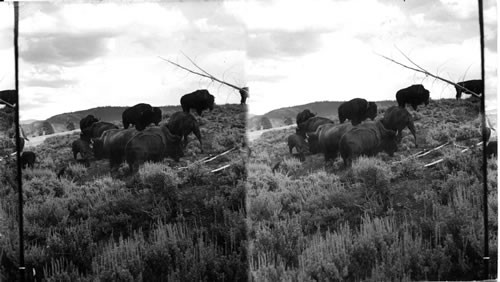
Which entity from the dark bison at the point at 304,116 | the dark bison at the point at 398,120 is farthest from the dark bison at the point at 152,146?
the dark bison at the point at 398,120

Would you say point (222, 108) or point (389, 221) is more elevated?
point (222, 108)

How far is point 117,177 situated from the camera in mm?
6605

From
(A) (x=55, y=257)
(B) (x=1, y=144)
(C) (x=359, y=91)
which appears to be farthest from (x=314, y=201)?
(B) (x=1, y=144)

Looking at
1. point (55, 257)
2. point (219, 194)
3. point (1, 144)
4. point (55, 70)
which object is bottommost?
point (55, 257)

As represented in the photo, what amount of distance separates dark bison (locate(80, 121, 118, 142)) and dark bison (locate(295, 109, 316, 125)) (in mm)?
1545

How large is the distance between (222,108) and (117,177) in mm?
1058

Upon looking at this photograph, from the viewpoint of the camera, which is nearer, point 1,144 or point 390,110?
point 1,144

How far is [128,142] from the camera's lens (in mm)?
6672

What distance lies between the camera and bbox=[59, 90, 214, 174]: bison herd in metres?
6.59

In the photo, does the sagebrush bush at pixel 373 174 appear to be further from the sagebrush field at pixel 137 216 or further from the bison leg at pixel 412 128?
the sagebrush field at pixel 137 216

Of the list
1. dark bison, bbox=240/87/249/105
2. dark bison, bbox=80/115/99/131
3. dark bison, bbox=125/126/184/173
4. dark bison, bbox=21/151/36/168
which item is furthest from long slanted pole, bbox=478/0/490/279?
dark bison, bbox=21/151/36/168

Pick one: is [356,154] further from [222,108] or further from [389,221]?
[222,108]

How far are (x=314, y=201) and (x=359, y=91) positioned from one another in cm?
101

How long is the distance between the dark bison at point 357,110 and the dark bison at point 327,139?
0.24 feet
